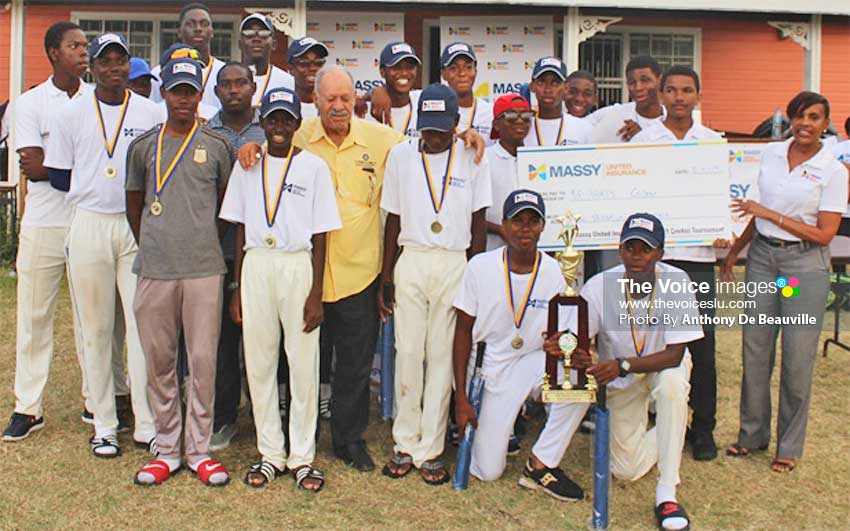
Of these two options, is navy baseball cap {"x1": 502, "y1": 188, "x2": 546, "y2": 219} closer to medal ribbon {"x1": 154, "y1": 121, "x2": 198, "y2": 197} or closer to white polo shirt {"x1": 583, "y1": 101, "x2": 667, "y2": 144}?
white polo shirt {"x1": 583, "y1": 101, "x2": 667, "y2": 144}

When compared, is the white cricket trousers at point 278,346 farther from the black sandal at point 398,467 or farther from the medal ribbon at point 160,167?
the medal ribbon at point 160,167

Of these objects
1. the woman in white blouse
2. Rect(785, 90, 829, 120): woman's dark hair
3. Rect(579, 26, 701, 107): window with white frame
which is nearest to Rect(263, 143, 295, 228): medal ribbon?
the woman in white blouse

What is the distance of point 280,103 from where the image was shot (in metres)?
4.74

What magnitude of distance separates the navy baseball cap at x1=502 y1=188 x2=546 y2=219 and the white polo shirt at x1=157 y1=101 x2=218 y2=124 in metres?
2.10

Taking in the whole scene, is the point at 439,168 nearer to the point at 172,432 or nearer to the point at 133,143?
the point at 133,143

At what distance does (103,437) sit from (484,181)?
9.20ft

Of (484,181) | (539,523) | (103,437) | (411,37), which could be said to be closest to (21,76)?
(411,37)

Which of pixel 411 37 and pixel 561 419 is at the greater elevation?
pixel 411 37

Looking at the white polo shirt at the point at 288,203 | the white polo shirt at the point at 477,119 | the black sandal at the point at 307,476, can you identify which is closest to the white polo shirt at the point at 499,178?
the white polo shirt at the point at 477,119

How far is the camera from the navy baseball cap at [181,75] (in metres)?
4.77

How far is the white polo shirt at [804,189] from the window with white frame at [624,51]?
425 inches

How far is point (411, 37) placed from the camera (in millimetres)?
15375

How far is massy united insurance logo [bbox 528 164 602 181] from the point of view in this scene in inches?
213

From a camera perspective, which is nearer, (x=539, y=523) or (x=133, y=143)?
(x=539, y=523)
